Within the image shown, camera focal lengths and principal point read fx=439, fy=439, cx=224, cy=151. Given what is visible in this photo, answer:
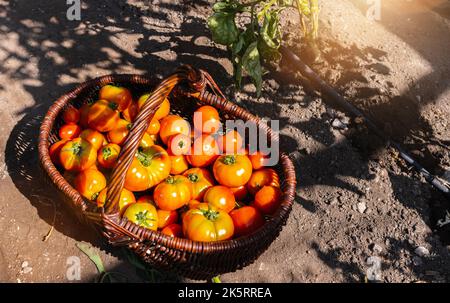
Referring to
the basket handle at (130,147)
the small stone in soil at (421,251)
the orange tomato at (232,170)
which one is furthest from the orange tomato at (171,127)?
the small stone in soil at (421,251)

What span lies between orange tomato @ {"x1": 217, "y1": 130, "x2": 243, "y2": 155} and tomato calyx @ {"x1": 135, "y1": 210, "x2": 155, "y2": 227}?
27.6 inches

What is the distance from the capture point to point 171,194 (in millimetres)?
2648

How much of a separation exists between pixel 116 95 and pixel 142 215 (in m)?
0.94

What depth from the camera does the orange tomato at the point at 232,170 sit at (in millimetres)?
2785

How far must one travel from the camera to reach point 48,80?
12.2ft

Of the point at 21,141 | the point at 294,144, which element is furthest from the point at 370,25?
the point at 21,141

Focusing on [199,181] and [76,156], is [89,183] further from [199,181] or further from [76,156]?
[199,181]

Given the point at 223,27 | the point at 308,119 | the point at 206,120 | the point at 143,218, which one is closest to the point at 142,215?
the point at 143,218

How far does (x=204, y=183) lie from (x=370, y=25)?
8.70 feet

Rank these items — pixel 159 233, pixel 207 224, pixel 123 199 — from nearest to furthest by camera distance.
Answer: pixel 159 233
pixel 207 224
pixel 123 199

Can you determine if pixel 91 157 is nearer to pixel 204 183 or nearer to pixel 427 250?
pixel 204 183

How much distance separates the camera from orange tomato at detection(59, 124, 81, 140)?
293 cm

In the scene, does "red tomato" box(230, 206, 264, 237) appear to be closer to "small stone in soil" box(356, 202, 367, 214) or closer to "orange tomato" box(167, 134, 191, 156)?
"orange tomato" box(167, 134, 191, 156)

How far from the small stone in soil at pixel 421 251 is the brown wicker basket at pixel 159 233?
1.03 metres
